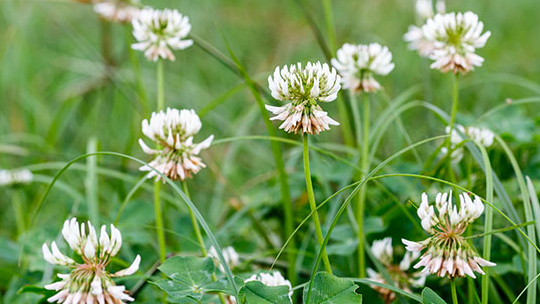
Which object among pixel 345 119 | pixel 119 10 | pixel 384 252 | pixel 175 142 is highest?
pixel 119 10

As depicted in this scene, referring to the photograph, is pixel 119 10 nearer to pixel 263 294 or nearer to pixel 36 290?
pixel 36 290

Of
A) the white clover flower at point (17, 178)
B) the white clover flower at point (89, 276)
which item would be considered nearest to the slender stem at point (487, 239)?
the white clover flower at point (89, 276)

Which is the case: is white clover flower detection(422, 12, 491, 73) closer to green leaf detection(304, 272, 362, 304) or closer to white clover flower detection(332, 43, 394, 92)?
white clover flower detection(332, 43, 394, 92)

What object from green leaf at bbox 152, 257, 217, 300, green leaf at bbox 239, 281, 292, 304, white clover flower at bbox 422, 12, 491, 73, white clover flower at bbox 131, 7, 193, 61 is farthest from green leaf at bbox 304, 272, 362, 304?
white clover flower at bbox 131, 7, 193, 61

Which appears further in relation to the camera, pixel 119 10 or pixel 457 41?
pixel 119 10

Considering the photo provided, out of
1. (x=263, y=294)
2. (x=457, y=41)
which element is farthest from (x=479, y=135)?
(x=263, y=294)

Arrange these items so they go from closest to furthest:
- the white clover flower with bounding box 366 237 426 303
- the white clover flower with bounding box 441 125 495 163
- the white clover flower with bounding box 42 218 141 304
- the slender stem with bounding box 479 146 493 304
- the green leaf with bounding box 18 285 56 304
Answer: the white clover flower with bounding box 42 218 141 304 → the slender stem with bounding box 479 146 493 304 → the green leaf with bounding box 18 285 56 304 → the white clover flower with bounding box 366 237 426 303 → the white clover flower with bounding box 441 125 495 163

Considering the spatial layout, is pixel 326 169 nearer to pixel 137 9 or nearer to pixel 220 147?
pixel 137 9
